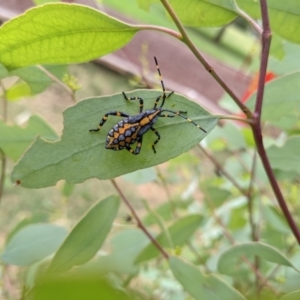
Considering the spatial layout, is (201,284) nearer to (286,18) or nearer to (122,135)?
(122,135)

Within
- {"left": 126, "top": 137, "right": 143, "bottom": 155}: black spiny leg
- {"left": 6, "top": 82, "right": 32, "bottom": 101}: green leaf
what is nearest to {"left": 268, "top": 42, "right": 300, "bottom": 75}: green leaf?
{"left": 126, "top": 137, "right": 143, "bottom": 155}: black spiny leg

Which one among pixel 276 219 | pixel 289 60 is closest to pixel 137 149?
pixel 289 60

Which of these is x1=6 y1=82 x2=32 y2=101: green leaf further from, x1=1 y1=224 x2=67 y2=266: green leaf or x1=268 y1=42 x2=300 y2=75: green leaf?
x1=268 y1=42 x2=300 y2=75: green leaf

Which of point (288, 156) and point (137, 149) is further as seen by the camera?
point (288, 156)

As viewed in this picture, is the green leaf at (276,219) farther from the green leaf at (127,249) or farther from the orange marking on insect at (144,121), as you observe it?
the orange marking on insect at (144,121)

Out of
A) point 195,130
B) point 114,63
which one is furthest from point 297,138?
point 114,63

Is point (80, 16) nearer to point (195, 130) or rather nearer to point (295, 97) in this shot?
point (195, 130)
